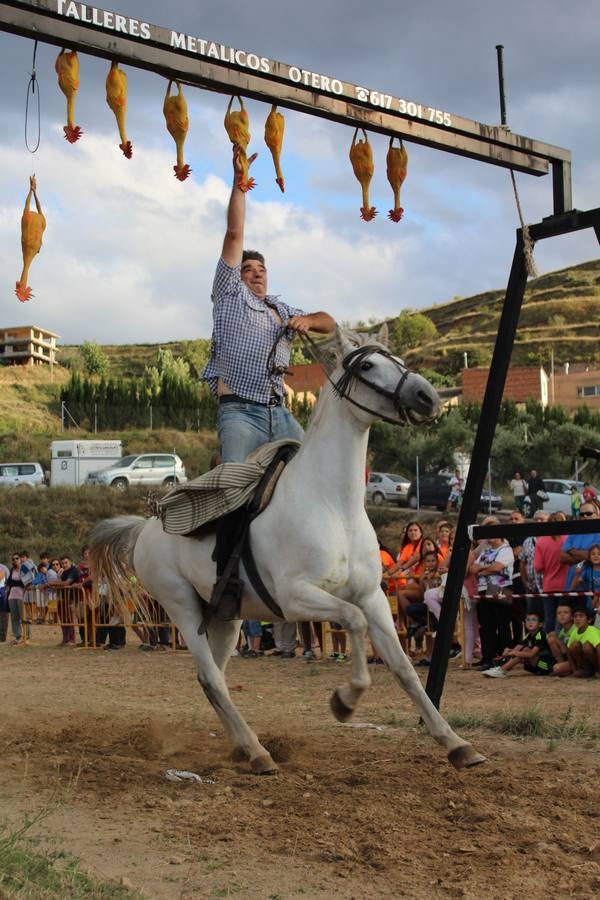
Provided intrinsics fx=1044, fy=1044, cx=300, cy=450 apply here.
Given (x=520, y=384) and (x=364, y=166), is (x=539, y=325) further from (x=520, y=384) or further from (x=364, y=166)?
(x=364, y=166)

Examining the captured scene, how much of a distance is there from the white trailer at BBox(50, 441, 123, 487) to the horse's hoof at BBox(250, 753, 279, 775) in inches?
1505

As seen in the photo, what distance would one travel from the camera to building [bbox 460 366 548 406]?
2940 inches

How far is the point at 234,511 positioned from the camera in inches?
277

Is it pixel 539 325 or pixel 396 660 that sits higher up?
pixel 539 325

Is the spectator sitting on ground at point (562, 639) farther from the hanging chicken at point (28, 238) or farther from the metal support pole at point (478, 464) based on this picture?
the hanging chicken at point (28, 238)

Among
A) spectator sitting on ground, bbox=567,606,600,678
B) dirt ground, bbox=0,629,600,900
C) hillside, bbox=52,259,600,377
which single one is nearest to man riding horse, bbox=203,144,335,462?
dirt ground, bbox=0,629,600,900

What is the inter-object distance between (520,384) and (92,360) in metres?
56.6

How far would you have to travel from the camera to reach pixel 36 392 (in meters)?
82.2

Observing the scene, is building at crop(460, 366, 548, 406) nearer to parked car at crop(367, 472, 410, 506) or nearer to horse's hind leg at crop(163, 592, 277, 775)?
parked car at crop(367, 472, 410, 506)

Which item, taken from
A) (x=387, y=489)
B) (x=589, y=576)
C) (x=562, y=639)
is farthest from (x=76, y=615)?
(x=387, y=489)

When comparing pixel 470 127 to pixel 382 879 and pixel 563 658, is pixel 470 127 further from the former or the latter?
pixel 563 658

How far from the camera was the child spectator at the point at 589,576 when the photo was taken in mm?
12578

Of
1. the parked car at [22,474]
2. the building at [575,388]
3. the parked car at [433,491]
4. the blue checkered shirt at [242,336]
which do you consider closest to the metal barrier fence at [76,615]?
the blue checkered shirt at [242,336]

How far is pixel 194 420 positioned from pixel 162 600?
55.4 m
